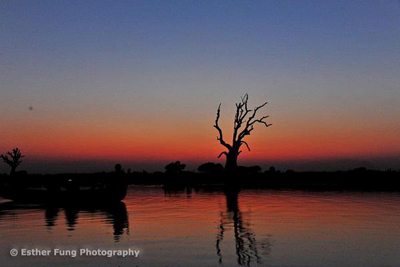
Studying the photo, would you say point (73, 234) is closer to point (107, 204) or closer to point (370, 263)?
point (370, 263)

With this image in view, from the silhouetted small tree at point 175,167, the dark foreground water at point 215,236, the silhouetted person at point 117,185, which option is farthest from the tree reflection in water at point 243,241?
the silhouetted small tree at point 175,167

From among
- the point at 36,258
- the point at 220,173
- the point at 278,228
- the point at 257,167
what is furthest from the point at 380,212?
the point at 257,167

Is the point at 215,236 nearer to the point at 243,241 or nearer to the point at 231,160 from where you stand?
the point at 243,241

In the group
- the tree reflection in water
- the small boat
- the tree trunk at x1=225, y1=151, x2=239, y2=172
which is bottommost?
the tree reflection in water

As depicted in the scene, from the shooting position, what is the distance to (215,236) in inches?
628

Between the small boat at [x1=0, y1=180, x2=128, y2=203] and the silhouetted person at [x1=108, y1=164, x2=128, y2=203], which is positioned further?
the silhouetted person at [x1=108, y1=164, x2=128, y2=203]

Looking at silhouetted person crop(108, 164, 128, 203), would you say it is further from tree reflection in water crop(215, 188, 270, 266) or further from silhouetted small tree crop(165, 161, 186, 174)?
silhouetted small tree crop(165, 161, 186, 174)

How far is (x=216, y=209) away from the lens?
85.5 feet

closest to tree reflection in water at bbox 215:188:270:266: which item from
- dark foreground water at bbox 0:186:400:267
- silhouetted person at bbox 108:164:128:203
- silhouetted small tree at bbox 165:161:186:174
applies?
dark foreground water at bbox 0:186:400:267

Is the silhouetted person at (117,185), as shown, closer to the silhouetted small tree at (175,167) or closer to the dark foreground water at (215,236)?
the dark foreground water at (215,236)

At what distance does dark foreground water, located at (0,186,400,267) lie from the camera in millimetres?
12250

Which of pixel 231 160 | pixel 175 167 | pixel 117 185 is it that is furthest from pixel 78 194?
pixel 175 167

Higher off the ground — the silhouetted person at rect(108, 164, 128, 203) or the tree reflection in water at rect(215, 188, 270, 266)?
the silhouetted person at rect(108, 164, 128, 203)

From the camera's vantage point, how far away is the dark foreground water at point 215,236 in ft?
40.2
